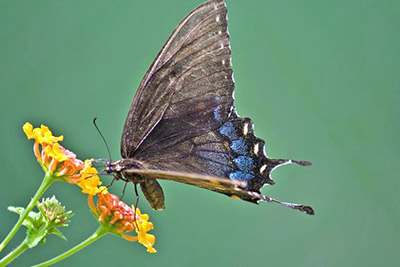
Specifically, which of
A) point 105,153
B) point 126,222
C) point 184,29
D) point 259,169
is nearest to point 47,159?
point 126,222

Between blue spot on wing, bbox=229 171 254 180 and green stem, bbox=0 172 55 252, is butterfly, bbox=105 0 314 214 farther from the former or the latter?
green stem, bbox=0 172 55 252

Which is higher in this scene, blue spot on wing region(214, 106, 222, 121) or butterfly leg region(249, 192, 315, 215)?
blue spot on wing region(214, 106, 222, 121)

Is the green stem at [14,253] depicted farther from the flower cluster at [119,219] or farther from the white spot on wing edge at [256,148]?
the white spot on wing edge at [256,148]

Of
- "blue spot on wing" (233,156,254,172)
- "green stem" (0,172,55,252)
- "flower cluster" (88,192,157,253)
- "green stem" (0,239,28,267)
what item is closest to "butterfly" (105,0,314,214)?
"blue spot on wing" (233,156,254,172)

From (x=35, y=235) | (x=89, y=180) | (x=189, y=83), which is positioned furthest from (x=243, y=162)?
(x=35, y=235)

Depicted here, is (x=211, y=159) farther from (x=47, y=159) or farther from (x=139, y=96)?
(x=47, y=159)

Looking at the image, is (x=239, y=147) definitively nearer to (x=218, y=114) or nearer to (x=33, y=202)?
(x=218, y=114)

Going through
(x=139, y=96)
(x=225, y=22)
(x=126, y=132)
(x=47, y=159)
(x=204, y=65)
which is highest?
(x=225, y=22)

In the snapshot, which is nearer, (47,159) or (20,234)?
(47,159)
